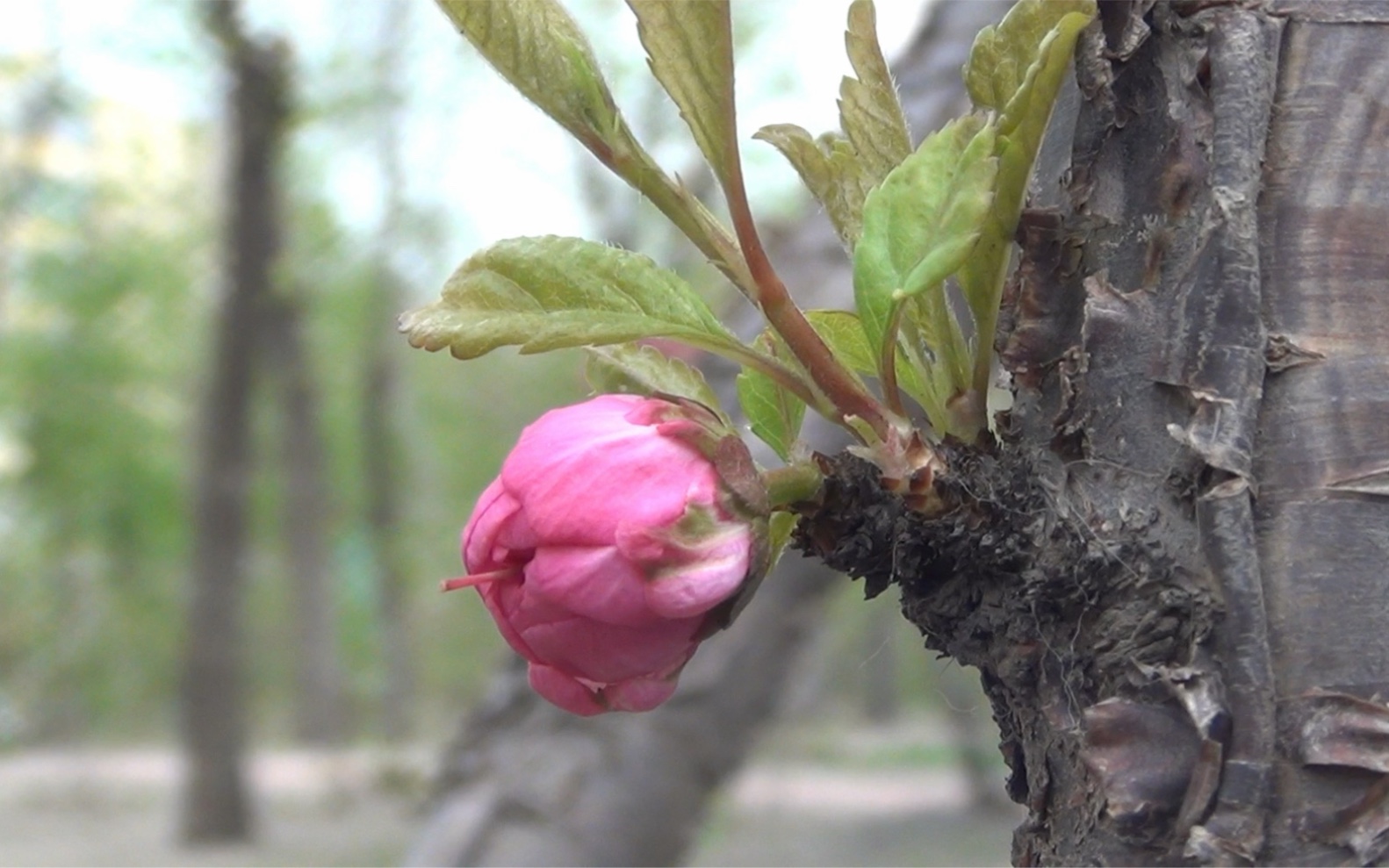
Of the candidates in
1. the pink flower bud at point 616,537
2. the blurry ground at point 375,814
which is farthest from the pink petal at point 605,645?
the blurry ground at point 375,814

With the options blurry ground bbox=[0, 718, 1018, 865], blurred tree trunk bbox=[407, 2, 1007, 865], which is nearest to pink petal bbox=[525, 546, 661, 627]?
blurred tree trunk bbox=[407, 2, 1007, 865]

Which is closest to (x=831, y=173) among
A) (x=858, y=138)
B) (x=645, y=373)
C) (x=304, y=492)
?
(x=858, y=138)

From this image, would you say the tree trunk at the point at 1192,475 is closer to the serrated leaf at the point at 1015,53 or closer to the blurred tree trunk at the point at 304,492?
the serrated leaf at the point at 1015,53

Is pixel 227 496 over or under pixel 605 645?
under

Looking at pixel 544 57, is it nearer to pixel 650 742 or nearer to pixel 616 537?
pixel 616 537

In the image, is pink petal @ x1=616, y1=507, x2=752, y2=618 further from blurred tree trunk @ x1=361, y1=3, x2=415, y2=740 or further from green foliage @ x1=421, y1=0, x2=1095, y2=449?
blurred tree trunk @ x1=361, y1=3, x2=415, y2=740

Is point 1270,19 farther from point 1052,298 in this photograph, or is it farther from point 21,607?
point 21,607

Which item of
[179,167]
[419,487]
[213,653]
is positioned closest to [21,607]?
[419,487]
